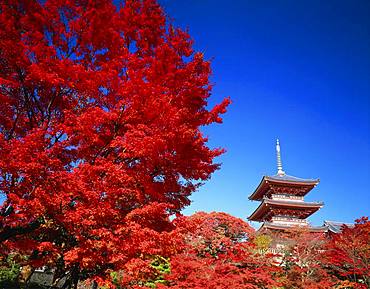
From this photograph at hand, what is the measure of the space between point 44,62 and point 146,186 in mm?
4167

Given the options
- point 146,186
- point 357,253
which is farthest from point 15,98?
point 357,253

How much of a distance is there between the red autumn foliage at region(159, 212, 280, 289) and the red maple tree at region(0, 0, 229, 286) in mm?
1862

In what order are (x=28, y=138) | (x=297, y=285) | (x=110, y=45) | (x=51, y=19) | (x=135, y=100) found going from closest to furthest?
1. (x=28, y=138)
2. (x=135, y=100)
3. (x=51, y=19)
4. (x=110, y=45)
5. (x=297, y=285)

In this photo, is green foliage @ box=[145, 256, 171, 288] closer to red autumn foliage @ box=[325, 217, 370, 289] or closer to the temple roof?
red autumn foliage @ box=[325, 217, 370, 289]

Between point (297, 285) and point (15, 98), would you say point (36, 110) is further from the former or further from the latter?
point (297, 285)

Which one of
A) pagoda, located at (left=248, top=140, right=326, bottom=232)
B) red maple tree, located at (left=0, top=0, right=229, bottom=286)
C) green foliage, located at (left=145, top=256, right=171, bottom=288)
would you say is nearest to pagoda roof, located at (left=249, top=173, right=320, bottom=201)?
pagoda, located at (left=248, top=140, right=326, bottom=232)

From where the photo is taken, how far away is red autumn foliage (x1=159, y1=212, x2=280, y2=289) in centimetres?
855

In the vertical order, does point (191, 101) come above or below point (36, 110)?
above

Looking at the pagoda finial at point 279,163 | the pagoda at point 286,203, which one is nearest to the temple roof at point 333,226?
the pagoda at point 286,203

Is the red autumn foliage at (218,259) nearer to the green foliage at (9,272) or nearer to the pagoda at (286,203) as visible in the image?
the green foliage at (9,272)

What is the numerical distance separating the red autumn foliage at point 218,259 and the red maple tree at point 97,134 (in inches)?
73.3

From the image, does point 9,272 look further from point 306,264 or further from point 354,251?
point 354,251

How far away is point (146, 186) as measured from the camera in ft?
24.7

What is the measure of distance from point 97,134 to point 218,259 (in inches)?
234
